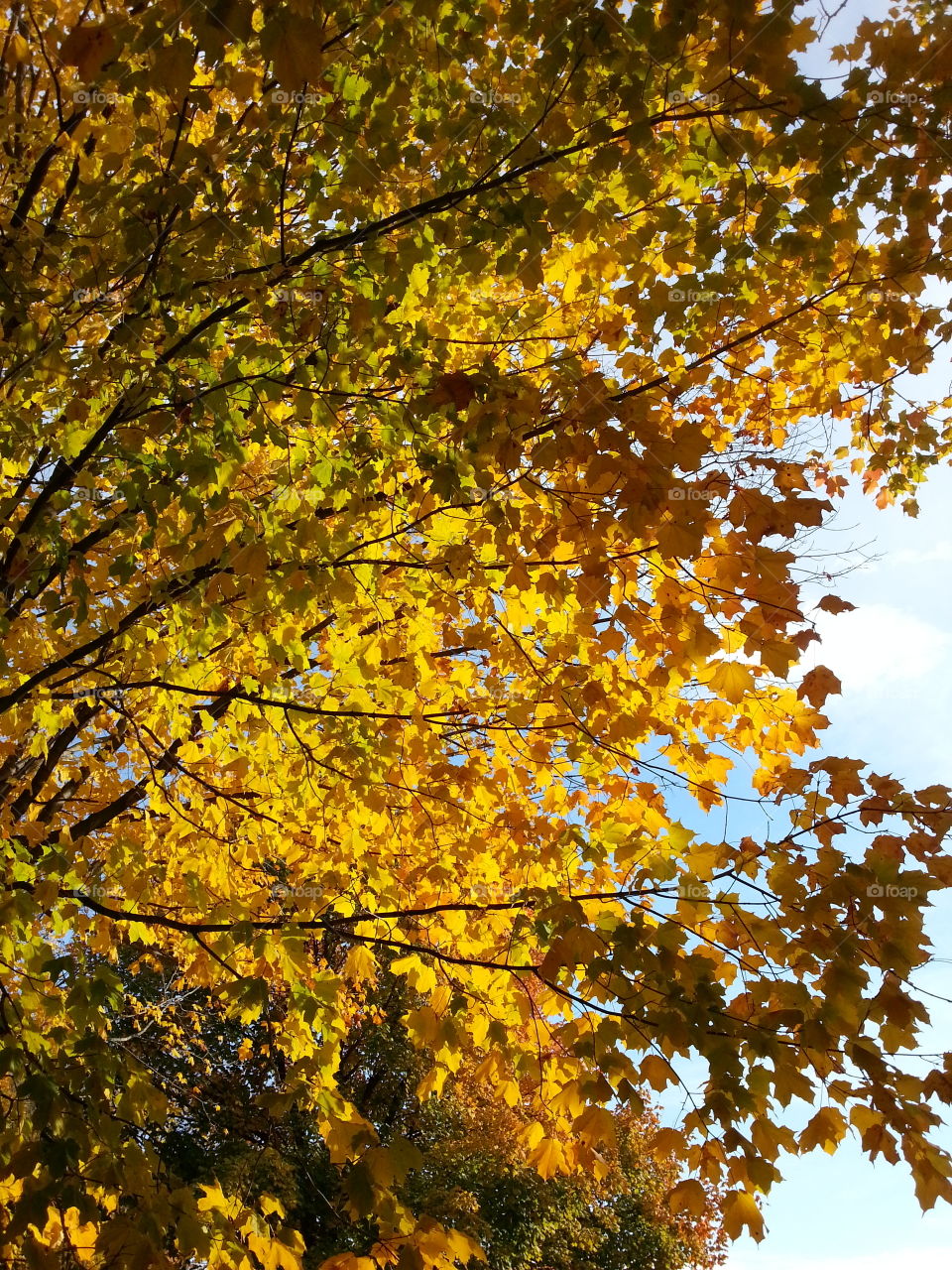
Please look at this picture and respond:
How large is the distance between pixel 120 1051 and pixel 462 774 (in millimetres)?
1771

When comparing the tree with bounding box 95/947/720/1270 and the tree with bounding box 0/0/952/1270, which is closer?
the tree with bounding box 0/0/952/1270

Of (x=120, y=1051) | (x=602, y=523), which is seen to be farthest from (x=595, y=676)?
(x=120, y=1051)

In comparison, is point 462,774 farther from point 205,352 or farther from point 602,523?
point 205,352

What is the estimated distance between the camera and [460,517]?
331 centimetres

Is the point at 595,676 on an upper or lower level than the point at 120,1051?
upper

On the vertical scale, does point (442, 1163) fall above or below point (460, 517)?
below

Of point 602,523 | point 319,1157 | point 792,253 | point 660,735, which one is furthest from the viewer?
point 319,1157

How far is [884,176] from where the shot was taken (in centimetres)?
275

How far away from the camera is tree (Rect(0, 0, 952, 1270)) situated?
223 centimetres

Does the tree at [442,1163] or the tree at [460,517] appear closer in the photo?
the tree at [460,517]

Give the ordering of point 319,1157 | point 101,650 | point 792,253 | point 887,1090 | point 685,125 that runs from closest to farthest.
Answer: point 887,1090 → point 792,253 → point 685,125 → point 101,650 → point 319,1157

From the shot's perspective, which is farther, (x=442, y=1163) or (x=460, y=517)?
(x=442, y=1163)

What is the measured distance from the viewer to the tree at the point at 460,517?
223 cm

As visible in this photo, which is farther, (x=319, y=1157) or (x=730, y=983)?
(x=319, y=1157)
